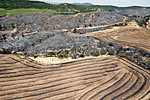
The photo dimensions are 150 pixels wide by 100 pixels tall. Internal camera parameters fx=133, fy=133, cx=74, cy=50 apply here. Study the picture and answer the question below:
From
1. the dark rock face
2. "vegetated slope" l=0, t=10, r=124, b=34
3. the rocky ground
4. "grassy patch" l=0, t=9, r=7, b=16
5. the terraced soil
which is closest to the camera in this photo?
the terraced soil

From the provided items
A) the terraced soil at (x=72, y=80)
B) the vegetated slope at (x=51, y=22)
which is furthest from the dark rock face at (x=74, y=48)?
the vegetated slope at (x=51, y=22)

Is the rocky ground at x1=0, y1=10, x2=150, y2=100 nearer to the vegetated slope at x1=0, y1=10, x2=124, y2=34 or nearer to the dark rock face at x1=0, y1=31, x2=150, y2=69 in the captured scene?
the dark rock face at x1=0, y1=31, x2=150, y2=69

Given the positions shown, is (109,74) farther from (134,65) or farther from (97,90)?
(134,65)

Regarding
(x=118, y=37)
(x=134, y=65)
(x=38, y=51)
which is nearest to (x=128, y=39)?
(x=118, y=37)

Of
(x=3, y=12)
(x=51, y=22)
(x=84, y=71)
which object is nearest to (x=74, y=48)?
(x=84, y=71)

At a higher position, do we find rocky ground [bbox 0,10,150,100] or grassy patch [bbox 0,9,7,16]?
grassy patch [bbox 0,9,7,16]

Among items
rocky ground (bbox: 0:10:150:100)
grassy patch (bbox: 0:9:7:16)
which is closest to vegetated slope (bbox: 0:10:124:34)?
grassy patch (bbox: 0:9:7:16)

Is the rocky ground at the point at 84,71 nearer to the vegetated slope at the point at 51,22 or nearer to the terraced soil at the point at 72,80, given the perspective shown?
the terraced soil at the point at 72,80
